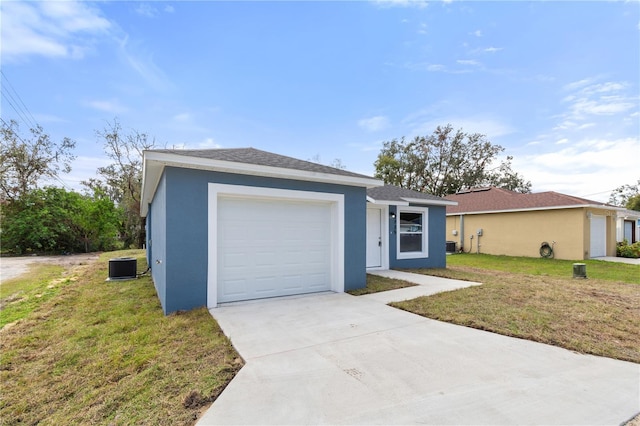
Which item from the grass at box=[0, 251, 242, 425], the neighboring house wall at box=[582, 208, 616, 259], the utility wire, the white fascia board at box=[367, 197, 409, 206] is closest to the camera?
the grass at box=[0, 251, 242, 425]

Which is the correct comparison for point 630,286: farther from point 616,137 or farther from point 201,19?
point 201,19

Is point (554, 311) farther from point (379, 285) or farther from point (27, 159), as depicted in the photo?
point (27, 159)

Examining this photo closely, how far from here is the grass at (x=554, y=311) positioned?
382 cm

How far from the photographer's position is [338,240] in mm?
6520

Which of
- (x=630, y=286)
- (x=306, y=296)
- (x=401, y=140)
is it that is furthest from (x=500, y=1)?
(x=401, y=140)

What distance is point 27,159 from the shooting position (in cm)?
1983

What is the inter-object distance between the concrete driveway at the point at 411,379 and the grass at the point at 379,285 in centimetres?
215

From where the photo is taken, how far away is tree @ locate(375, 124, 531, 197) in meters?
28.6

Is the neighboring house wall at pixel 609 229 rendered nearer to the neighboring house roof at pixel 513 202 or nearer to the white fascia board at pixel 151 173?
the neighboring house roof at pixel 513 202

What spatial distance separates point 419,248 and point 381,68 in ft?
26.8

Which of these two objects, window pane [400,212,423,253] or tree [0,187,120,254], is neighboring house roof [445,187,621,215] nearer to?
window pane [400,212,423,253]

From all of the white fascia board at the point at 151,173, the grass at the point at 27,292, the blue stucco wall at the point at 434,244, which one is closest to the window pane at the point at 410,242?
the blue stucco wall at the point at 434,244

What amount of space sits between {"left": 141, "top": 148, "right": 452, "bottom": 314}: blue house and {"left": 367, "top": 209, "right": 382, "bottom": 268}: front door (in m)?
2.82

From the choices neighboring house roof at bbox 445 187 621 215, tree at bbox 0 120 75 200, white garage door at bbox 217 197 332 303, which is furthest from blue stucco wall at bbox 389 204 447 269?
tree at bbox 0 120 75 200
